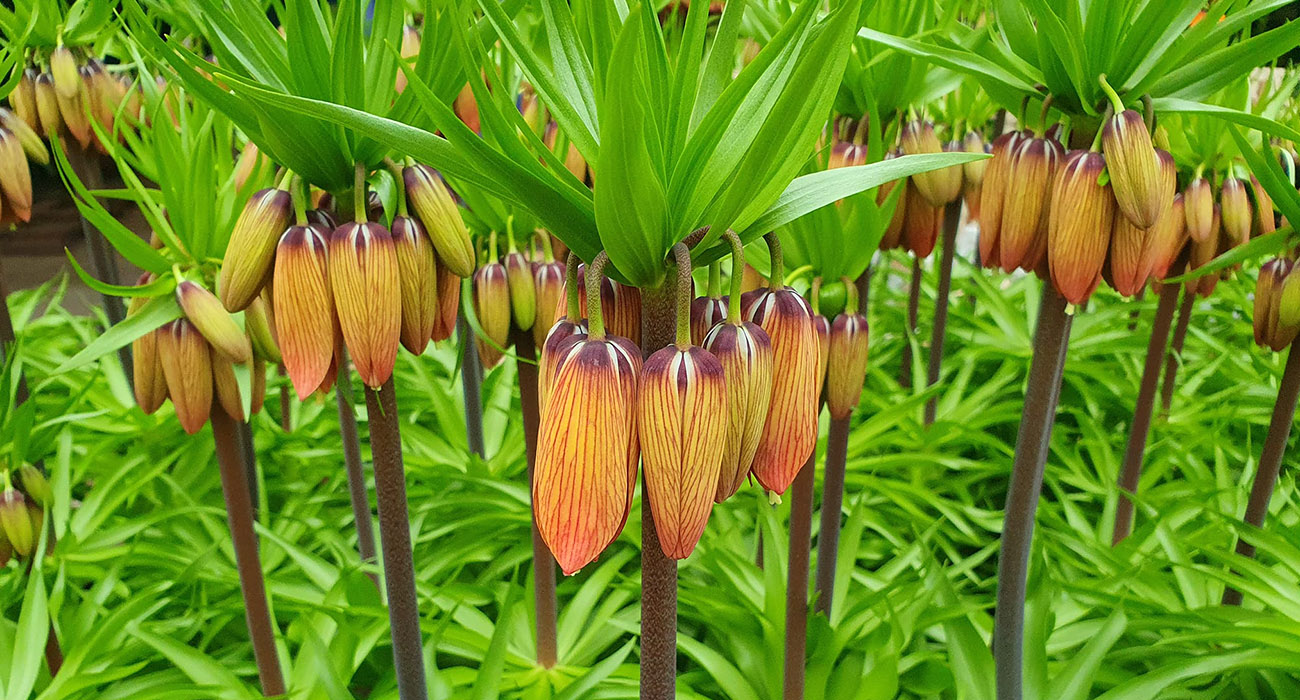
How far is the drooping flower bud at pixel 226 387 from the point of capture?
1057 millimetres

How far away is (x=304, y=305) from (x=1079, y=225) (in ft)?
2.43

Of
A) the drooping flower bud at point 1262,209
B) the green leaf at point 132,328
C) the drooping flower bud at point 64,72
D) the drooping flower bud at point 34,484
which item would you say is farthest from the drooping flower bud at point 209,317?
the drooping flower bud at point 1262,209

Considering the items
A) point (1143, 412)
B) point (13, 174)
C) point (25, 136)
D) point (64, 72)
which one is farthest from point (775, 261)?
point (64, 72)

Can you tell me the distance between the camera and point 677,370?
20.0 inches

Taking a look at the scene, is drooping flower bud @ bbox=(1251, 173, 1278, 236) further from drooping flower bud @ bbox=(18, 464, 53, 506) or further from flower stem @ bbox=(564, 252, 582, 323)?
drooping flower bud @ bbox=(18, 464, 53, 506)

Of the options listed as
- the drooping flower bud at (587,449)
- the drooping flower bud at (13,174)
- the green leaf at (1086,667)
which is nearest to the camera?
the drooping flower bud at (587,449)

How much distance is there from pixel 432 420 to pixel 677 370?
174 centimetres

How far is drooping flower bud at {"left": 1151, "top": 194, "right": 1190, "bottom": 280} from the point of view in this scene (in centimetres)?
125

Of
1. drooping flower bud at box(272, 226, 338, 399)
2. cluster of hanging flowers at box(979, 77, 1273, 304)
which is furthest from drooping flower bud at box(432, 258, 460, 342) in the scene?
cluster of hanging flowers at box(979, 77, 1273, 304)

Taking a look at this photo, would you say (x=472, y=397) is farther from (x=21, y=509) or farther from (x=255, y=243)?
(x=255, y=243)

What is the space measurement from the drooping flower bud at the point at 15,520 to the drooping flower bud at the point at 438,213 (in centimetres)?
86

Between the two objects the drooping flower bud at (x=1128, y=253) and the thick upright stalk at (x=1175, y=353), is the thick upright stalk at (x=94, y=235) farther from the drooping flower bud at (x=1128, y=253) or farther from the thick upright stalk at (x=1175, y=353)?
the thick upright stalk at (x=1175, y=353)

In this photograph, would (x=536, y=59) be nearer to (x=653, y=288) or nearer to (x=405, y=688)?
(x=653, y=288)

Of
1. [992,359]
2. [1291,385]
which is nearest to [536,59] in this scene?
[1291,385]
